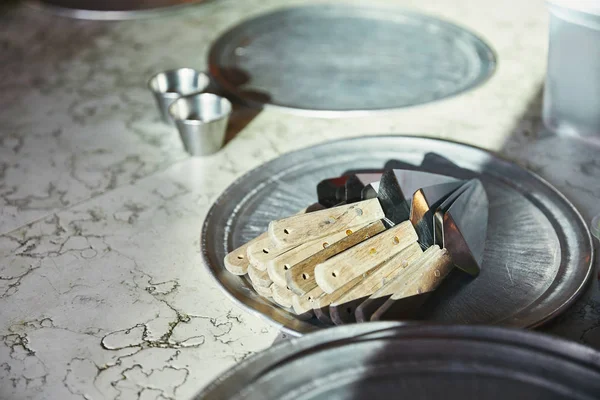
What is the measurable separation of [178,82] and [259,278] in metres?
0.87

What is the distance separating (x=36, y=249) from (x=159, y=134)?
514 millimetres

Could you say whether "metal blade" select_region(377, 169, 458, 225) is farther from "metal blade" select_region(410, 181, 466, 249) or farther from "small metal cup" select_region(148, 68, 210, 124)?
"small metal cup" select_region(148, 68, 210, 124)

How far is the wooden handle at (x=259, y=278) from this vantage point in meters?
1.19

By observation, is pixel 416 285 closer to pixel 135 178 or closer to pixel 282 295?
pixel 282 295

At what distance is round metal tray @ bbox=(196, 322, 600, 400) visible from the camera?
897mm

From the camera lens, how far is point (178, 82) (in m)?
1.88

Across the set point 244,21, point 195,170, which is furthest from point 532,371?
point 244,21

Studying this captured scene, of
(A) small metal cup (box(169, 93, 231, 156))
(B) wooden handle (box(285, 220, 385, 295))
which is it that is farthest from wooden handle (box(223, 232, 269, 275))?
(A) small metal cup (box(169, 93, 231, 156))

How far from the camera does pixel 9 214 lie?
1.50m

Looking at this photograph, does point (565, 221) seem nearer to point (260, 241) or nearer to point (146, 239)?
point (260, 241)

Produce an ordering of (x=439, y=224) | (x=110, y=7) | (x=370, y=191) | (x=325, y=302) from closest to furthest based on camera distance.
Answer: (x=325, y=302)
(x=439, y=224)
(x=370, y=191)
(x=110, y=7)

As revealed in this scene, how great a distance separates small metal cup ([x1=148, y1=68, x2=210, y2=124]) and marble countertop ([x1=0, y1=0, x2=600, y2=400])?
80 mm

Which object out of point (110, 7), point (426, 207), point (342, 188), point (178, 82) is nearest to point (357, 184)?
point (342, 188)

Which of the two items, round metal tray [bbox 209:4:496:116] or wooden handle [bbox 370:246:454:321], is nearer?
wooden handle [bbox 370:246:454:321]
